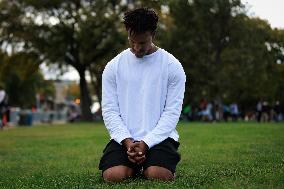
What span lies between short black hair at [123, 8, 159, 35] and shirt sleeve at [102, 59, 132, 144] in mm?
662

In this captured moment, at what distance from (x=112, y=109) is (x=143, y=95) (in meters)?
0.38

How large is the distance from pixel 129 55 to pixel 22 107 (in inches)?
3249

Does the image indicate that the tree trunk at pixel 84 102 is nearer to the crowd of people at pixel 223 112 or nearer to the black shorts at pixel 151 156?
the crowd of people at pixel 223 112

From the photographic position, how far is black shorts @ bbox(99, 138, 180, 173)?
19.9 ft

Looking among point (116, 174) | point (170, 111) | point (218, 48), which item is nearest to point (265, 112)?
point (218, 48)

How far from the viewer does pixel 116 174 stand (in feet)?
20.0

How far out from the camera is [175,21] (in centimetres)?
5500

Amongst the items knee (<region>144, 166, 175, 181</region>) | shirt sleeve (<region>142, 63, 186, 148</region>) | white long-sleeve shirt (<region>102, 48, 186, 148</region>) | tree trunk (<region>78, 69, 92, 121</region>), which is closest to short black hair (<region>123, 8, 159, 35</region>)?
white long-sleeve shirt (<region>102, 48, 186, 148</region>)

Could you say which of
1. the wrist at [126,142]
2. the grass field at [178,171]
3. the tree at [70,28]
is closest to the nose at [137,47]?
the wrist at [126,142]

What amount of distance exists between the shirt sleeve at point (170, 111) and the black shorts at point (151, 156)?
0.33 feet

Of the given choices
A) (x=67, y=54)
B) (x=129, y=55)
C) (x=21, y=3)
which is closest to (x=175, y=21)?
(x=67, y=54)

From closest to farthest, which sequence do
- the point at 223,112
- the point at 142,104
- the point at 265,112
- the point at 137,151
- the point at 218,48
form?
the point at 137,151 < the point at 142,104 < the point at 265,112 < the point at 218,48 < the point at 223,112

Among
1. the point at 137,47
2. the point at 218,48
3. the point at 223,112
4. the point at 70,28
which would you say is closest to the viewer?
the point at 137,47

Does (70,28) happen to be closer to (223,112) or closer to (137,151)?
(223,112)
